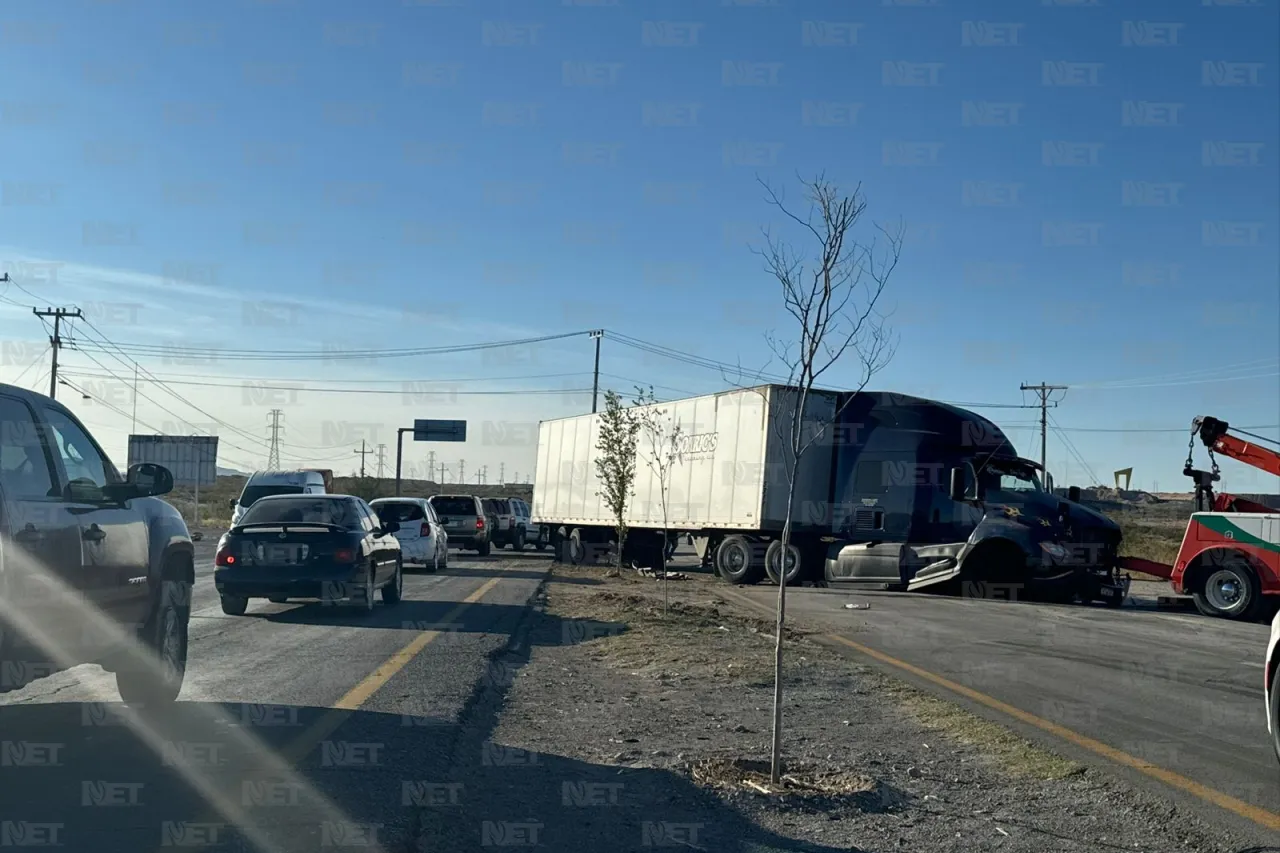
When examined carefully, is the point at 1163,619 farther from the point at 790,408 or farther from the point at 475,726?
the point at 475,726

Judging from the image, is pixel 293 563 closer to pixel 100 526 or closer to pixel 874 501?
pixel 100 526

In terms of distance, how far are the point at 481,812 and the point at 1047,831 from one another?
8.67 ft

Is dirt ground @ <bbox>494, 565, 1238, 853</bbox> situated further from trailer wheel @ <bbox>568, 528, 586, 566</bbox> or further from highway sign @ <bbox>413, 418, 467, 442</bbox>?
highway sign @ <bbox>413, 418, 467, 442</bbox>

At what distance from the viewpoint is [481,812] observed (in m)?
5.57

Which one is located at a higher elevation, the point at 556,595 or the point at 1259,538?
the point at 1259,538

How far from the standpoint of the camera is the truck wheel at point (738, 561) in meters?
24.7

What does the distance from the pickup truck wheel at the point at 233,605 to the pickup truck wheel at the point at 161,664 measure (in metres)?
6.56

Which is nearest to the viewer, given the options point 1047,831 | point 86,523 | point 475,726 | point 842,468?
point 1047,831

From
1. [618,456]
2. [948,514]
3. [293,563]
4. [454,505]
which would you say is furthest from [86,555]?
[454,505]

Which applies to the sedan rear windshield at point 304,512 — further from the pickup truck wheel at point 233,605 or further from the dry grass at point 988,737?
the dry grass at point 988,737

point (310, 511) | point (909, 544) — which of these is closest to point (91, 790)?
point (310, 511)

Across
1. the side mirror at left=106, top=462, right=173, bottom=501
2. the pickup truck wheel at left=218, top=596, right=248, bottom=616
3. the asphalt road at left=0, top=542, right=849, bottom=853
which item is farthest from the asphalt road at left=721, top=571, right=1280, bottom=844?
the pickup truck wheel at left=218, top=596, right=248, bottom=616

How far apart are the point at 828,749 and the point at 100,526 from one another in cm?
457

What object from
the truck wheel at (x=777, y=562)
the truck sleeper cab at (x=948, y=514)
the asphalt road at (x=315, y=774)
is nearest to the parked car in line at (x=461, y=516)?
the truck wheel at (x=777, y=562)
